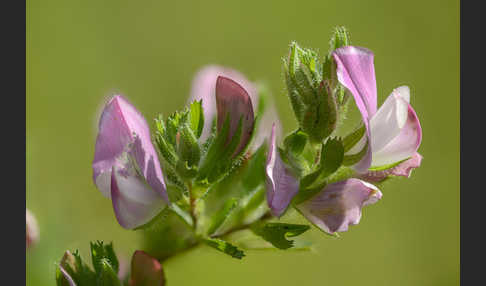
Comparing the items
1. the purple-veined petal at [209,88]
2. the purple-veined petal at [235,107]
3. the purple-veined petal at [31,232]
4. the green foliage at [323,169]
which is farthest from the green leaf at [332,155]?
the purple-veined petal at [31,232]

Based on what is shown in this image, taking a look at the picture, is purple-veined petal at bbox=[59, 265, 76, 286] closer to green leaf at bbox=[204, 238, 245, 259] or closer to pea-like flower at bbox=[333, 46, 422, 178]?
green leaf at bbox=[204, 238, 245, 259]

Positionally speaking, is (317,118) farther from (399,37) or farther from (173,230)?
(399,37)

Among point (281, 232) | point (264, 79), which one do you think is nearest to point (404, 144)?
point (281, 232)

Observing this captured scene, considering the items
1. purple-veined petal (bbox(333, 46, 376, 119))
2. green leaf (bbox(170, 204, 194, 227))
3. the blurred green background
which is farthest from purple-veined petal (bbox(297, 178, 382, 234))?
the blurred green background

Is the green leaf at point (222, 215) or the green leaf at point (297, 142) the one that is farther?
the green leaf at point (222, 215)

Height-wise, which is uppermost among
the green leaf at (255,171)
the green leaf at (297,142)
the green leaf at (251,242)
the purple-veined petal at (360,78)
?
the purple-veined petal at (360,78)

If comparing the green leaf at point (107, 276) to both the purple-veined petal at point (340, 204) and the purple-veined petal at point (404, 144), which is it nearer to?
the purple-veined petal at point (340, 204)

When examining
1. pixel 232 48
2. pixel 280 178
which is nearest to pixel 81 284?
pixel 280 178

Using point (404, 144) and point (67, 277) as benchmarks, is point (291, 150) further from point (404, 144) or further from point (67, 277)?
point (67, 277)
